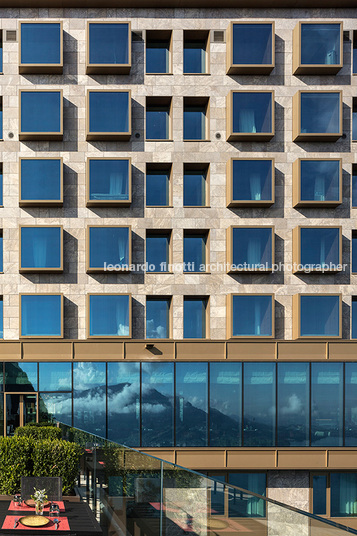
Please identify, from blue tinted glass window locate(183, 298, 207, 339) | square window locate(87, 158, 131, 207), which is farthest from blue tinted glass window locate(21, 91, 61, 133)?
blue tinted glass window locate(183, 298, 207, 339)

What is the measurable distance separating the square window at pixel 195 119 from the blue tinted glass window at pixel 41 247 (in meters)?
7.96

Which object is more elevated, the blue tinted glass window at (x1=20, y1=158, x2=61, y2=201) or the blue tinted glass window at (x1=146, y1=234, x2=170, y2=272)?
the blue tinted glass window at (x1=20, y1=158, x2=61, y2=201)

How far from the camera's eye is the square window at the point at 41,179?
23.0 meters

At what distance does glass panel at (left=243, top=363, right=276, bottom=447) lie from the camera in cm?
2245

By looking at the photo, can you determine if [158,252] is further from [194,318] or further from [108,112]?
[108,112]

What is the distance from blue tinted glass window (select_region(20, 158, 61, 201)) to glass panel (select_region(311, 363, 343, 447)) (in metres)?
15.0

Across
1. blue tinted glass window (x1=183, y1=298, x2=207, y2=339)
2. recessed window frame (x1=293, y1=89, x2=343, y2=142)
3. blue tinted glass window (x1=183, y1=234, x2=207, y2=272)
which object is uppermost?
recessed window frame (x1=293, y1=89, x2=343, y2=142)

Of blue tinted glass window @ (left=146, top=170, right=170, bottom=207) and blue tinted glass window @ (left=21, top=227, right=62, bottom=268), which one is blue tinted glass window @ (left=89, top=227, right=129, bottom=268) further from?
blue tinted glass window @ (left=146, top=170, right=170, bottom=207)

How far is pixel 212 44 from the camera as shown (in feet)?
78.1

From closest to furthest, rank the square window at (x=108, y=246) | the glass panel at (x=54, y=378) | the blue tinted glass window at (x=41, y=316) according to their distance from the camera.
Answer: the glass panel at (x=54, y=378) → the blue tinted glass window at (x=41, y=316) → the square window at (x=108, y=246)

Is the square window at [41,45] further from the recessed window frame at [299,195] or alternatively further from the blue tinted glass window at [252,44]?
the recessed window frame at [299,195]

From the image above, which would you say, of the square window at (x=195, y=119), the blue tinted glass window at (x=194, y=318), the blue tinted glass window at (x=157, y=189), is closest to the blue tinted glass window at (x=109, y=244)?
the blue tinted glass window at (x=157, y=189)

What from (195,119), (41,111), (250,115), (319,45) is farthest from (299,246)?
(41,111)

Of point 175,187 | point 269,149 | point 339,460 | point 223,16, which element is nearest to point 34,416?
point 175,187
